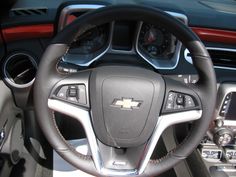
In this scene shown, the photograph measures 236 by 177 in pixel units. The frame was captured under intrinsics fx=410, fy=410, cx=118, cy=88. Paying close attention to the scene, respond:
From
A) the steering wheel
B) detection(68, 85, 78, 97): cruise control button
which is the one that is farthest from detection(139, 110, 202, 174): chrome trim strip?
detection(68, 85, 78, 97): cruise control button

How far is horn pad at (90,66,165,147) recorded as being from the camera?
1427mm

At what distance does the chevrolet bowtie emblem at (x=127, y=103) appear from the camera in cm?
143

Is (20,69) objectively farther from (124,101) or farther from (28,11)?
(124,101)

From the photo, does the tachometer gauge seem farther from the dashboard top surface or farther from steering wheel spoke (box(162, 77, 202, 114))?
steering wheel spoke (box(162, 77, 202, 114))

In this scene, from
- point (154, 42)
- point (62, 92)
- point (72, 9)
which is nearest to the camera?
point (62, 92)

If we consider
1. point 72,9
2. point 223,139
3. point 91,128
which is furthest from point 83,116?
point 223,139

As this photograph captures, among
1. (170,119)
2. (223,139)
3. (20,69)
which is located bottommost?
(223,139)

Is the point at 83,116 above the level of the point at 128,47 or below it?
below

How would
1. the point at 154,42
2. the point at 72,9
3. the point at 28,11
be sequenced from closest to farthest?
the point at 72,9, the point at 154,42, the point at 28,11

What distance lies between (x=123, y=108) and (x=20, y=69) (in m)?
0.62

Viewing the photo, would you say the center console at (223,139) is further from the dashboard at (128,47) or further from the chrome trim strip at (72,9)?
the chrome trim strip at (72,9)

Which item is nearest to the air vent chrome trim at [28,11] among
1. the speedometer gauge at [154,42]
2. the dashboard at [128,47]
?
the dashboard at [128,47]

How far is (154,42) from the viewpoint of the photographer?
5.56 feet

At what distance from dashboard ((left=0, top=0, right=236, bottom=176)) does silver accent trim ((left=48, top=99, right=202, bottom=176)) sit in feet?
0.54
